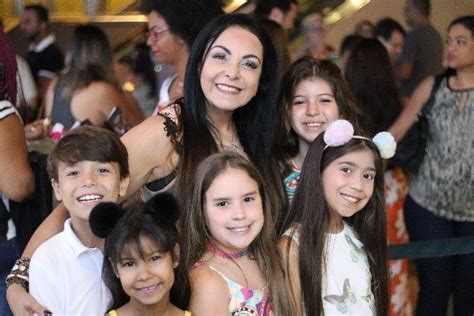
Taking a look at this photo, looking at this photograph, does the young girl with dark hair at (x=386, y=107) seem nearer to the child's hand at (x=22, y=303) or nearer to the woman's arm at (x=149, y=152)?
the woman's arm at (x=149, y=152)

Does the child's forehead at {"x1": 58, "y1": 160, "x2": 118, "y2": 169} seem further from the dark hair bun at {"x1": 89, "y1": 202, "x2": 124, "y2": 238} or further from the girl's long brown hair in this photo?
the girl's long brown hair

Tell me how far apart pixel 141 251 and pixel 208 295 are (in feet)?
1.08

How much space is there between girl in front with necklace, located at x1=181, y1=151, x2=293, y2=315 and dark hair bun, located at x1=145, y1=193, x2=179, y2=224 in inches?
9.4

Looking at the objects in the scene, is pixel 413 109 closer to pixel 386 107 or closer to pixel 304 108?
pixel 386 107

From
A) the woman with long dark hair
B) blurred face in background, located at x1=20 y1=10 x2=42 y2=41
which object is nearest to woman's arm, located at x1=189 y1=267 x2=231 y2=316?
the woman with long dark hair

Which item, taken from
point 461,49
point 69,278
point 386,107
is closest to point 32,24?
point 386,107

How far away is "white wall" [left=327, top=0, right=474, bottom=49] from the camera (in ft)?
31.9

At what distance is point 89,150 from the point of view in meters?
3.22

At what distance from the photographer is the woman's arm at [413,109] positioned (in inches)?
197

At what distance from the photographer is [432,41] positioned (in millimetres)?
7836

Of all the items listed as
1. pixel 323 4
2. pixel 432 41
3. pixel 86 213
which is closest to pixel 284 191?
pixel 86 213

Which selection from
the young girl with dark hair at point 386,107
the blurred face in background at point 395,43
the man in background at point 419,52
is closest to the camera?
the young girl with dark hair at point 386,107

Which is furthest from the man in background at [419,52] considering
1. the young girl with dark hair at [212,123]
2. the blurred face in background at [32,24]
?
the young girl with dark hair at [212,123]

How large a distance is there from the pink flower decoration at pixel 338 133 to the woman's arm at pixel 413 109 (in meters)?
1.59
